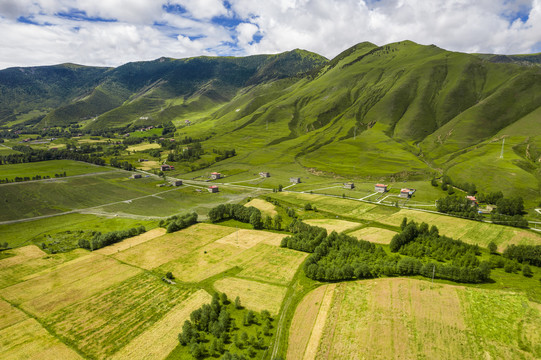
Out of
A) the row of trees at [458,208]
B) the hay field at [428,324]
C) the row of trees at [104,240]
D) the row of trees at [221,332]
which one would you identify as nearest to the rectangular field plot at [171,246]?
the row of trees at [104,240]

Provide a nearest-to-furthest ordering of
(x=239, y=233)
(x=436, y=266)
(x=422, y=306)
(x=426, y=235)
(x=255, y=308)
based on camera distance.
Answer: (x=422, y=306) < (x=255, y=308) < (x=436, y=266) < (x=426, y=235) < (x=239, y=233)

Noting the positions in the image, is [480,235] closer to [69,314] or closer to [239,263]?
[239,263]

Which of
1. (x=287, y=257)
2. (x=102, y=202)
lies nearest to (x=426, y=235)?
(x=287, y=257)

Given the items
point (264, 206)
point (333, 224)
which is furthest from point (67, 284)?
point (333, 224)

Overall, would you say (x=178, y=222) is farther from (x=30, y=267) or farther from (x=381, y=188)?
(x=381, y=188)

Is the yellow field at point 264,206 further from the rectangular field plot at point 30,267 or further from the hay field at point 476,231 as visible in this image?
the rectangular field plot at point 30,267
